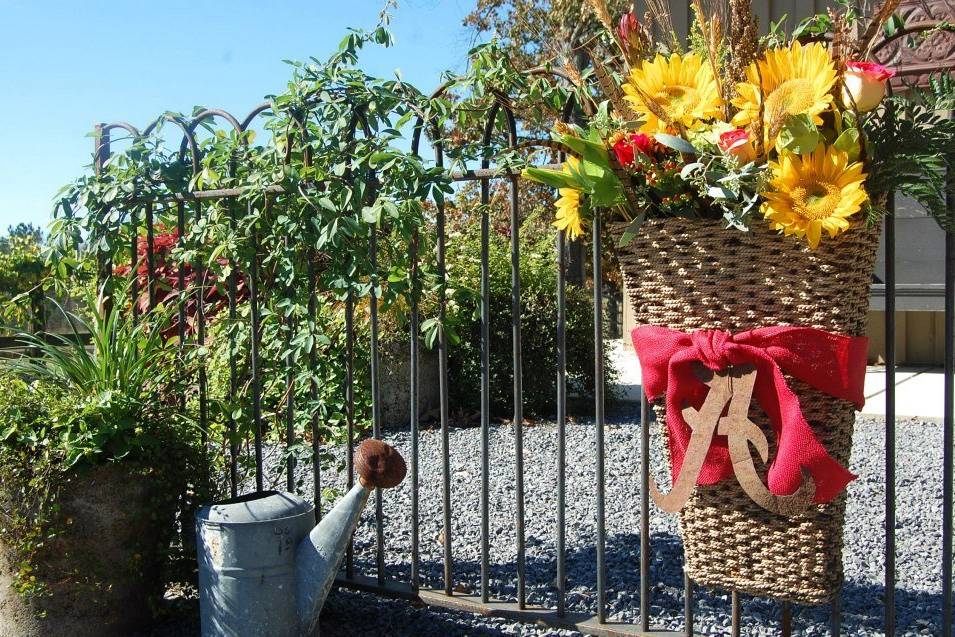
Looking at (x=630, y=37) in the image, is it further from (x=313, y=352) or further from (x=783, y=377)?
(x=313, y=352)

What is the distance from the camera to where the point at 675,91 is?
184 cm

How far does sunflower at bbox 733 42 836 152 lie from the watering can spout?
1364 millimetres

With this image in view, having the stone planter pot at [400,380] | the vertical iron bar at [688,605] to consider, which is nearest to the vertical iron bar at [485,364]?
the vertical iron bar at [688,605]

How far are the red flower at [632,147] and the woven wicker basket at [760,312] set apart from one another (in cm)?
15

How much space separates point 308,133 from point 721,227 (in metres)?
1.50

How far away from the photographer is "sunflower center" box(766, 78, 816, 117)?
5.53 feet

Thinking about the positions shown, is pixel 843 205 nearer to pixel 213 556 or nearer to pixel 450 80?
pixel 450 80

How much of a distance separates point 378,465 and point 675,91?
1.31 metres

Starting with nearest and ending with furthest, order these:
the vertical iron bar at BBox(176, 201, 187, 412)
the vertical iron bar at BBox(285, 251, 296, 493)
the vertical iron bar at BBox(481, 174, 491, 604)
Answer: the vertical iron bar at BBox(481, 174, 491, 604) → the vertical iron bar at BBox(285, 251, 296, 493) → the vertical iron bar at BBox(176, 201, 187, 412)

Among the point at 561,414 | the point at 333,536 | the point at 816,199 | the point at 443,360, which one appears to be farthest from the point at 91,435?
the point at 816,199

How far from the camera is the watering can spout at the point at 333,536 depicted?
252cm

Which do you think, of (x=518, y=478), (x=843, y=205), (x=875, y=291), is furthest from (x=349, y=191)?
(x=875, y=291)

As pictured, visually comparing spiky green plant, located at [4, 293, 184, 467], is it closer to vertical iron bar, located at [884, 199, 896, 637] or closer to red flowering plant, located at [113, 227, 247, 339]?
red flowering plant, located at [113, 227, 247, 339]

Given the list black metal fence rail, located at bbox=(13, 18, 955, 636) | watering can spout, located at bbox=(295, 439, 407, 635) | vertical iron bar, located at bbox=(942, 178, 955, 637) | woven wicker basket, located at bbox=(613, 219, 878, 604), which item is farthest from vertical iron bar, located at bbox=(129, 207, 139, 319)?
vertical iron bar, located at bbox=(942, 178, 955, 637)
